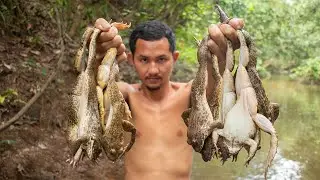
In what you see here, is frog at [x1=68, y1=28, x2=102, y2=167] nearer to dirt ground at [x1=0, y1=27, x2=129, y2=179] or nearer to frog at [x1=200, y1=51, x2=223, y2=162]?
frog at [x1=200, y1=51, x2=223, y2=162]

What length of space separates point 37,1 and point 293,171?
4885mm

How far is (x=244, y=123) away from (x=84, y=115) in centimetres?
72

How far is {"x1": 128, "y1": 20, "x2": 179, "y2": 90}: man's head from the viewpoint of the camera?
101 inches

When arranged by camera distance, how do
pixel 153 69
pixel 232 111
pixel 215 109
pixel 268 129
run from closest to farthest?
1. pixel 268 129
2. pixel 232 111
3. pixel 215 109
4. pixel 153 69

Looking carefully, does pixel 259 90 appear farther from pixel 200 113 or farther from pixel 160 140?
pixel 160 140

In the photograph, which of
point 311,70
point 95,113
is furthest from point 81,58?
point 311,70

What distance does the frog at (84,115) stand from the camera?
82.4 inches

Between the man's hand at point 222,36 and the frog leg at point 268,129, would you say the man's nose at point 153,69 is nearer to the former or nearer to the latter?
the man's hand at point 222,36

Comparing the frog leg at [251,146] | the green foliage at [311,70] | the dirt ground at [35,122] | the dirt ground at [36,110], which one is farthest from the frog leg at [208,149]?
the green foliage at [311,70]

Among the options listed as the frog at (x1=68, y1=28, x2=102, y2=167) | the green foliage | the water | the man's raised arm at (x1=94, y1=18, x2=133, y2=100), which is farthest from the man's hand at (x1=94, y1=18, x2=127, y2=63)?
the green foliage

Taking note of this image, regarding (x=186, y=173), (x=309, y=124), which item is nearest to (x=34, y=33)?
(x=186, y=173)

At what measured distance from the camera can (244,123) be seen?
2098mm

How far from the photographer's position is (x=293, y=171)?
7805 mm

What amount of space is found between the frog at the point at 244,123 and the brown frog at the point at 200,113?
8 cm
